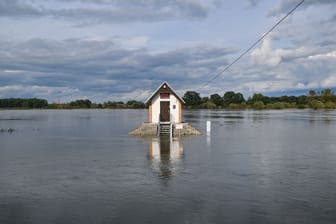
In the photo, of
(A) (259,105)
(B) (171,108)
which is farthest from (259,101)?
(B) (171,108)

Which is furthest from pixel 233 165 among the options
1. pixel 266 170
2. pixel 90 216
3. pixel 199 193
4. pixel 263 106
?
pixel 263 106

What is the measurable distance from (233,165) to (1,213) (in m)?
9.59

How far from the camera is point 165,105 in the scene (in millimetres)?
30484

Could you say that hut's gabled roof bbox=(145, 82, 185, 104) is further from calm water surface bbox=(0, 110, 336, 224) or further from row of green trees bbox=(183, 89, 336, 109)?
row of green trees bbox=(183, 89, 336, 109)

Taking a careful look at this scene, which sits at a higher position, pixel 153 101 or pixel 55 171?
pixel 153 101

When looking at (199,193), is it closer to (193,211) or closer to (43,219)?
(193,211)

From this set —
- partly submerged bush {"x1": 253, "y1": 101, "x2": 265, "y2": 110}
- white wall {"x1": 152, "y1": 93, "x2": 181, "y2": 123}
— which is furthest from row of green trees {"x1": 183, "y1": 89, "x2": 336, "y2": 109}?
white wall {"x1": 152, "y1": 93, "x2": 181, "y2": 123}

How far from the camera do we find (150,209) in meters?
9.11

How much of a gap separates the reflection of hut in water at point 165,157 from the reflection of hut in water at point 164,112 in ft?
21.1

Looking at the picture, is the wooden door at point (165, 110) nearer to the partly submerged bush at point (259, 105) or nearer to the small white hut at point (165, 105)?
the small white hut at point (165, 105)

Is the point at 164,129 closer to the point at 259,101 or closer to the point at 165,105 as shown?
the point at 165,105

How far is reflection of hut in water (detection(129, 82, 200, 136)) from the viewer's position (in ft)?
98.8

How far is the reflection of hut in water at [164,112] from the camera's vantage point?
30125 millimetres

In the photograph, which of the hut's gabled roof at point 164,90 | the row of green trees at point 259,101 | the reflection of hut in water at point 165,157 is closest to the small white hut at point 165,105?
the hut's gabled roof at point 164,90
